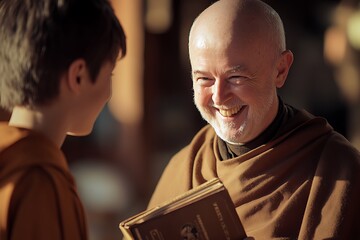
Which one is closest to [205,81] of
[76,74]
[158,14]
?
[76,74]

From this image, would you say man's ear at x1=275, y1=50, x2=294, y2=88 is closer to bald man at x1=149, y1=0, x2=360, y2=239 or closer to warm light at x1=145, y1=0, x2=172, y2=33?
bald man at x1=149, y1=0, x2=360, y2=239

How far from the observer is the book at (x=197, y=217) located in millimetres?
1764

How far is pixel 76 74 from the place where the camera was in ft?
5.27

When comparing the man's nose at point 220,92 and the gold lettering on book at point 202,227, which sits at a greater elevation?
the man's nose at point 220,92

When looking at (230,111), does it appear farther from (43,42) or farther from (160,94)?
(160,94)

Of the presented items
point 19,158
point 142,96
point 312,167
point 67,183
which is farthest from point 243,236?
point 142,96

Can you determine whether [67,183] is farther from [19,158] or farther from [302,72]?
[302,72]

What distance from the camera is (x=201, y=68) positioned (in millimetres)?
2016

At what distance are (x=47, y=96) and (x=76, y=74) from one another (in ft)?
0.26

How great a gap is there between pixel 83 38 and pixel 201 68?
19.9 inches

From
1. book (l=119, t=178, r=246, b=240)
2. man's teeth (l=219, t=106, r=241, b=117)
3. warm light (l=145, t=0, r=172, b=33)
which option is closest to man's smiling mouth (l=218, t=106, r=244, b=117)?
man's teeth (l=219, t=106, r=241, b=117)

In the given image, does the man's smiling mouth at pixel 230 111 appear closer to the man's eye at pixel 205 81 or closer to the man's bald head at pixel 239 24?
the man's eye at pixel 205 81

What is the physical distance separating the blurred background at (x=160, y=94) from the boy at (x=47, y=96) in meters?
3.99

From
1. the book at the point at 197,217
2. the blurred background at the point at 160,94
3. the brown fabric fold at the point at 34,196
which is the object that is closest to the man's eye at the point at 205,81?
the book at the point at 197,217
